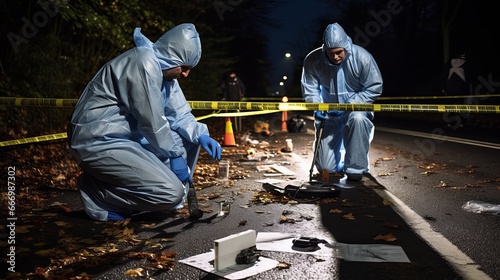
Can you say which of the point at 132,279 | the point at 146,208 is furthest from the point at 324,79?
the point at 132,279

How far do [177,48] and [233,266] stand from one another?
2.10 metres

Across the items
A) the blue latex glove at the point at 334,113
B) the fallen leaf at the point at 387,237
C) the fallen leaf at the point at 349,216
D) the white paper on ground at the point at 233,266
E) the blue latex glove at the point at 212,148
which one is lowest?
the fallen leaf at the point at 349,216

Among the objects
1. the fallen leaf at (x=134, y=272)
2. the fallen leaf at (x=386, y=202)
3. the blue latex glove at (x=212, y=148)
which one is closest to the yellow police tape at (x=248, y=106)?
the fallen leaf at (x=386, y=202)

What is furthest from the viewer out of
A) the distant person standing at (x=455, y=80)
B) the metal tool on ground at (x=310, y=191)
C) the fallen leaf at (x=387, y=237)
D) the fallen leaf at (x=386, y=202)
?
the distant person standing at (x=455, y=80)

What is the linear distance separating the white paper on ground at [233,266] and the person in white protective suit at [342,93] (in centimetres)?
347

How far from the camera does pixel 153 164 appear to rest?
4.54 m

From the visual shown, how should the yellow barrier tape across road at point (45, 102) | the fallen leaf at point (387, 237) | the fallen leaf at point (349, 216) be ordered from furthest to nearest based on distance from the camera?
the yellow barrier tape across road at point (45, 102) → the fallen leaf at point (349, 216) → the fallen leaf at point (387, 237)

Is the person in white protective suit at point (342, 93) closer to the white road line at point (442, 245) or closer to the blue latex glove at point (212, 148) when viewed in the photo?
the white road line at point (442, 245)

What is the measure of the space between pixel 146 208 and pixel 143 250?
90 cm

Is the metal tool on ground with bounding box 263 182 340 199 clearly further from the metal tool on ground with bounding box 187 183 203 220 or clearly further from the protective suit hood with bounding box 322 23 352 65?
the protective suit hood with bounding box 322 23 352 65

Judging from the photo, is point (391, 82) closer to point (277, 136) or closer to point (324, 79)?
point (277, 136)

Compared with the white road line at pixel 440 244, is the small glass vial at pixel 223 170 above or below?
above

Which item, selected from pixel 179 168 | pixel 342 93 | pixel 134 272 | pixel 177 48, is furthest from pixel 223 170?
pixel 134 272

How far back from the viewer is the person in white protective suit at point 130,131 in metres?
4.34
